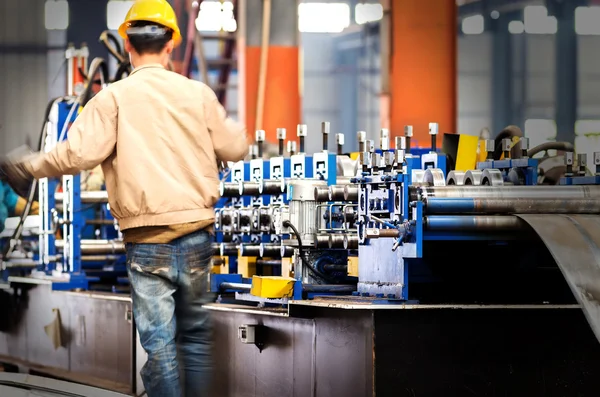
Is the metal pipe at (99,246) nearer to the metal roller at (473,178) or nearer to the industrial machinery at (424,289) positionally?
the industrial machinery at (424,289)

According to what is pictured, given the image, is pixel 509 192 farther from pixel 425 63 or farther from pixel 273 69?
pixel 273 69

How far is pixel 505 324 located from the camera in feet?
15.2

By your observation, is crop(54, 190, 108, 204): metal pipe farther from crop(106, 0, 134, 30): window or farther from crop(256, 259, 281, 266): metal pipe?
crop(106, 0, 134, 30): window

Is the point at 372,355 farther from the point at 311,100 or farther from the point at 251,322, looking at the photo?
the point at 311,100

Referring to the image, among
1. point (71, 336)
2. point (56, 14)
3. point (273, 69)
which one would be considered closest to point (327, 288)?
point (71, 336)

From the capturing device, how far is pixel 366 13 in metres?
23.9

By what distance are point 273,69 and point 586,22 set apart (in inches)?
388

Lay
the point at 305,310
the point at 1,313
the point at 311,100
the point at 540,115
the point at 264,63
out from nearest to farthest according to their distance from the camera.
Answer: the point at 305,310
the point at 1,313
the point at 264,63
the point at 540,115
the point at 311,100

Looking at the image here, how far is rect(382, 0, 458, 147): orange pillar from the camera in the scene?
1209 centimetres

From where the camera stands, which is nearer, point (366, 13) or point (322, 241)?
point (322, 241)

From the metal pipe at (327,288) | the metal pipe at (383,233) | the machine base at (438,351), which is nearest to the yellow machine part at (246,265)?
the metal pipe at (327,288)

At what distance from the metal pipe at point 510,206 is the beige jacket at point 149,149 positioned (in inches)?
43.8

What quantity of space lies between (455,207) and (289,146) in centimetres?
262

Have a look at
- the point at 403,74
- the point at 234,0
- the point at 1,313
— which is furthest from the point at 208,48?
the point at 1,313
